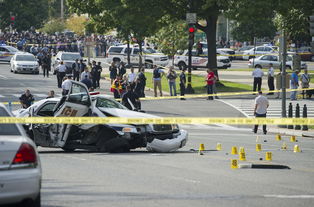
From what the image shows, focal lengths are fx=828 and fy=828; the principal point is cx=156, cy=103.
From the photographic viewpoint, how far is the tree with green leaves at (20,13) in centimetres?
9138

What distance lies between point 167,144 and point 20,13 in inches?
2954

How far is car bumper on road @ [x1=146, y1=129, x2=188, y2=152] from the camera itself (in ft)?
62.8

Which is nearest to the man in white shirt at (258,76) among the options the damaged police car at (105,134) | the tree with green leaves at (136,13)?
the tree with green leaves at (136,13)

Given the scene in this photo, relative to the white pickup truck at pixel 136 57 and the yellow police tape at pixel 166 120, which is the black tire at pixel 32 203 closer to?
the yellow police tape at pixel 166 120

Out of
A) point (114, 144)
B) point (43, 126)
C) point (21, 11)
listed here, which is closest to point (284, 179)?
point (114, 144)

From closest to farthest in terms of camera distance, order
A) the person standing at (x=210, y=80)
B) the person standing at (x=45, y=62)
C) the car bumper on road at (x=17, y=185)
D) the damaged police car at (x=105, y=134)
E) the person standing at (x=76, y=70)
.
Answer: the car bumper on road at (x=17, y=185), the damaged police car at (x=105, y=134), the person standing at (x=210, y=80), the person standing at (x=76, y=70), the person standing at (x=45, y=62)

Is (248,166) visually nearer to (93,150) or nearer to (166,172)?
(166,172)

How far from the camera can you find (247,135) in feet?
Result: 89.4

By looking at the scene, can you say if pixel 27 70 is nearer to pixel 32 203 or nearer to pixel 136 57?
pixel 136 57

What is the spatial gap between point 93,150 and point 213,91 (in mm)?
20801

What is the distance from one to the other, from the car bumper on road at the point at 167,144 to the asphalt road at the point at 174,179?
0.55 feet

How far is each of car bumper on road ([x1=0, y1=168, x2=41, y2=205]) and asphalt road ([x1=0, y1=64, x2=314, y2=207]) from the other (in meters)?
1.62

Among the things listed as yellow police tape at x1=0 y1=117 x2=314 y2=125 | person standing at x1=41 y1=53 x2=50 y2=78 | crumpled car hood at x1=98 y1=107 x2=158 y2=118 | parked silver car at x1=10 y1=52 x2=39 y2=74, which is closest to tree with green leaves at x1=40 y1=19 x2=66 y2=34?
parked silver car at x1=10 y1=52 x2=39 y2=74

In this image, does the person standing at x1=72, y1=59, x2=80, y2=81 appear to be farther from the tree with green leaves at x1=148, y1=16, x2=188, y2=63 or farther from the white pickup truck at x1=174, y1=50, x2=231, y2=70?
the white pickup truck at x1=174, y1=50, x2=231, y2=70
